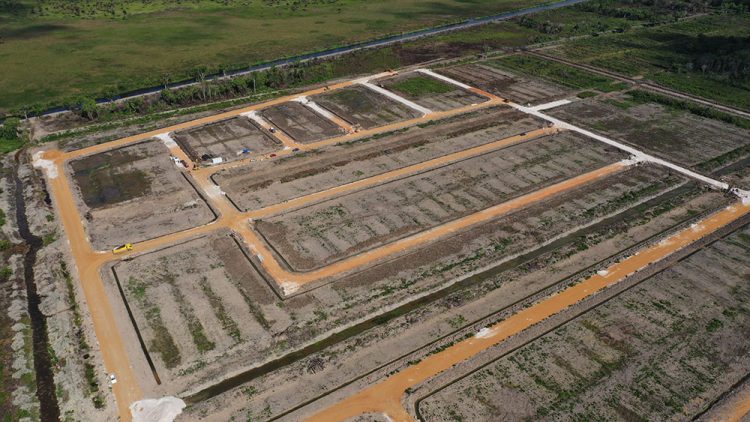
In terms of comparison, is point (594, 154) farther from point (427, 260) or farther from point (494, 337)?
point (494, 337)

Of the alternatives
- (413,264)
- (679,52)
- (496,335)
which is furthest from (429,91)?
(679,52)

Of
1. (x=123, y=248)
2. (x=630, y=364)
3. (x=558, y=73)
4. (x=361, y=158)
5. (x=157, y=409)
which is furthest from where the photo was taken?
(x=558, y=73)

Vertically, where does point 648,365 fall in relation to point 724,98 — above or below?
below

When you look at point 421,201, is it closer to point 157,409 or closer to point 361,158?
point 361,158

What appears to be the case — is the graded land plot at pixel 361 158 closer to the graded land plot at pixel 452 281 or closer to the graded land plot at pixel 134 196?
the graded land plot at pixel 134 196

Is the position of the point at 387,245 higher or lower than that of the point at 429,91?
lower

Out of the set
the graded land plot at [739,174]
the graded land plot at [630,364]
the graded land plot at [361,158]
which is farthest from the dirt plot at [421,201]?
the graded land plot at [630,364]

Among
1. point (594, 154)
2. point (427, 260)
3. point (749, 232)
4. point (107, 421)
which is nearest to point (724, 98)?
point (594, 154)

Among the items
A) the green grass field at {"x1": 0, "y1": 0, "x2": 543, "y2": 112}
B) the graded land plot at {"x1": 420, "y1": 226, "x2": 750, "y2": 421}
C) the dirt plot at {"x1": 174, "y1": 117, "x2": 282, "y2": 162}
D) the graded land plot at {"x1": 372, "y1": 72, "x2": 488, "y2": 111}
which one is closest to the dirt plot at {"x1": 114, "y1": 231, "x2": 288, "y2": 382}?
the graded land plot at {"x1": 420, "y1": 226, "x2": 750, "y2": 421}
